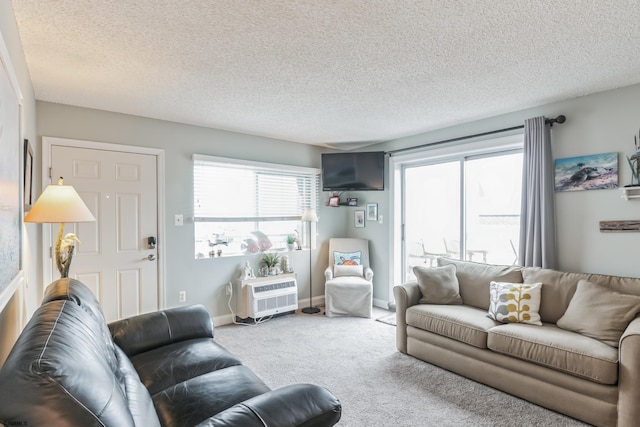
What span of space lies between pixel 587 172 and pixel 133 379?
379cm

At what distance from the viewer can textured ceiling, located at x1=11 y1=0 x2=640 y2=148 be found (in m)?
1.81

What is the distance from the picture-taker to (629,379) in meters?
2.07

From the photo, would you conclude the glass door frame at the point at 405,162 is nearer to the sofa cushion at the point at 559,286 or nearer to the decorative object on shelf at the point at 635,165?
the decorative object on shelf at the point at 635,165

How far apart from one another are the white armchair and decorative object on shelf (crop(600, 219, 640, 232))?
253cm

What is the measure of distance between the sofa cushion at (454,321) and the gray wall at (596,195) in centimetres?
106

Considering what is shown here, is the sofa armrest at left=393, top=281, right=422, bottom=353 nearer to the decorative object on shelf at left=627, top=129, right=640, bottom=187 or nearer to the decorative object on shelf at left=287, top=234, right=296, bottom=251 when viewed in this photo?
the decorative object on shelf at left=287, top=234, right=296, bottom=251

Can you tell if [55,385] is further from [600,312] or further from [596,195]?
[596,195]

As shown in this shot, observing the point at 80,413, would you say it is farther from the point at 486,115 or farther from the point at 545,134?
the point at 486,115

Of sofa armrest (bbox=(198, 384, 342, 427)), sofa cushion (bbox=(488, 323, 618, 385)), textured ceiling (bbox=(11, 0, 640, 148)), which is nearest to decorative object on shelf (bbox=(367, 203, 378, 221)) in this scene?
textured ceiling (bbox=(11, 0, 640, 148))

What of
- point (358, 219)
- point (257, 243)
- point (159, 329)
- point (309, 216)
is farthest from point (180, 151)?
point (358, 219)

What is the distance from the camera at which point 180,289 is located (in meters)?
4.00

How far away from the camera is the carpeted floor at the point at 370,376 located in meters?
2.34

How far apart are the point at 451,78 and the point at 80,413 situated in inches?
115

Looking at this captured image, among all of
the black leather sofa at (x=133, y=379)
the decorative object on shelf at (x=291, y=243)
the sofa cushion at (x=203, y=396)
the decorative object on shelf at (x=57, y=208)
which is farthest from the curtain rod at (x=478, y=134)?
the decorative object on shelf at (x=57, y=208)
